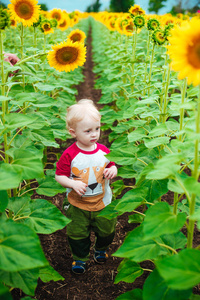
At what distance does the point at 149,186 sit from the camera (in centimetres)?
196

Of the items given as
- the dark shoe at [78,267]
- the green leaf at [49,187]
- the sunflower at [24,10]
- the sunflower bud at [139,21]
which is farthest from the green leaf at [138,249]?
the sunflower bud at [139,21]

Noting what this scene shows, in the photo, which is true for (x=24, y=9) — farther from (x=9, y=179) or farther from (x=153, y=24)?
(x=9, y=179)

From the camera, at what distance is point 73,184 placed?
6.62ft

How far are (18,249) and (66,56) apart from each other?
1.89m

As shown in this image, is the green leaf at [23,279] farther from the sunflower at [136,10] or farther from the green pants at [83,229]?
the sunflower at [136,10]

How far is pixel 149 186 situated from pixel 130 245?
0.60 meters

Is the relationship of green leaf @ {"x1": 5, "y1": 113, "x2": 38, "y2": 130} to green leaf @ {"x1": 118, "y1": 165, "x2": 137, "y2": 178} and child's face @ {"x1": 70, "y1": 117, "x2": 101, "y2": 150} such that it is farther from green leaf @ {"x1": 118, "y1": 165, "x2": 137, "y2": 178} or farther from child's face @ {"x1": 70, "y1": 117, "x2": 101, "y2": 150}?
green leaf @ {"x1": 118, "y1": 165, "x2": 137, "y2": 178}

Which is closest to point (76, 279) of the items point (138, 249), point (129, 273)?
point (129, 273)

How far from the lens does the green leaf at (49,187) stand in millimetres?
2067

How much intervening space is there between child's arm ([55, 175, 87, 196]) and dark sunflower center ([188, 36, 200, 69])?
1119 mm

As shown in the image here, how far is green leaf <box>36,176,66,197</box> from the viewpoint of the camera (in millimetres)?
2067

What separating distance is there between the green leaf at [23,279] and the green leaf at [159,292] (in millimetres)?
548

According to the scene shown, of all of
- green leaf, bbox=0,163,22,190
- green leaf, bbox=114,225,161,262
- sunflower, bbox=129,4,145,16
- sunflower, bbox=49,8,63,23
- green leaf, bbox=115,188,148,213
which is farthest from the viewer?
sunflower, bbox=49,8,63,23

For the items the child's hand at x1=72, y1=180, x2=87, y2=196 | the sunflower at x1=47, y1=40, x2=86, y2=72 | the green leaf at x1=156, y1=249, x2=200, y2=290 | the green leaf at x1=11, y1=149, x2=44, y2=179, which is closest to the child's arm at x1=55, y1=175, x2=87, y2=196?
the child's hand at x1=72, y1=180, x2=87, y2=196
